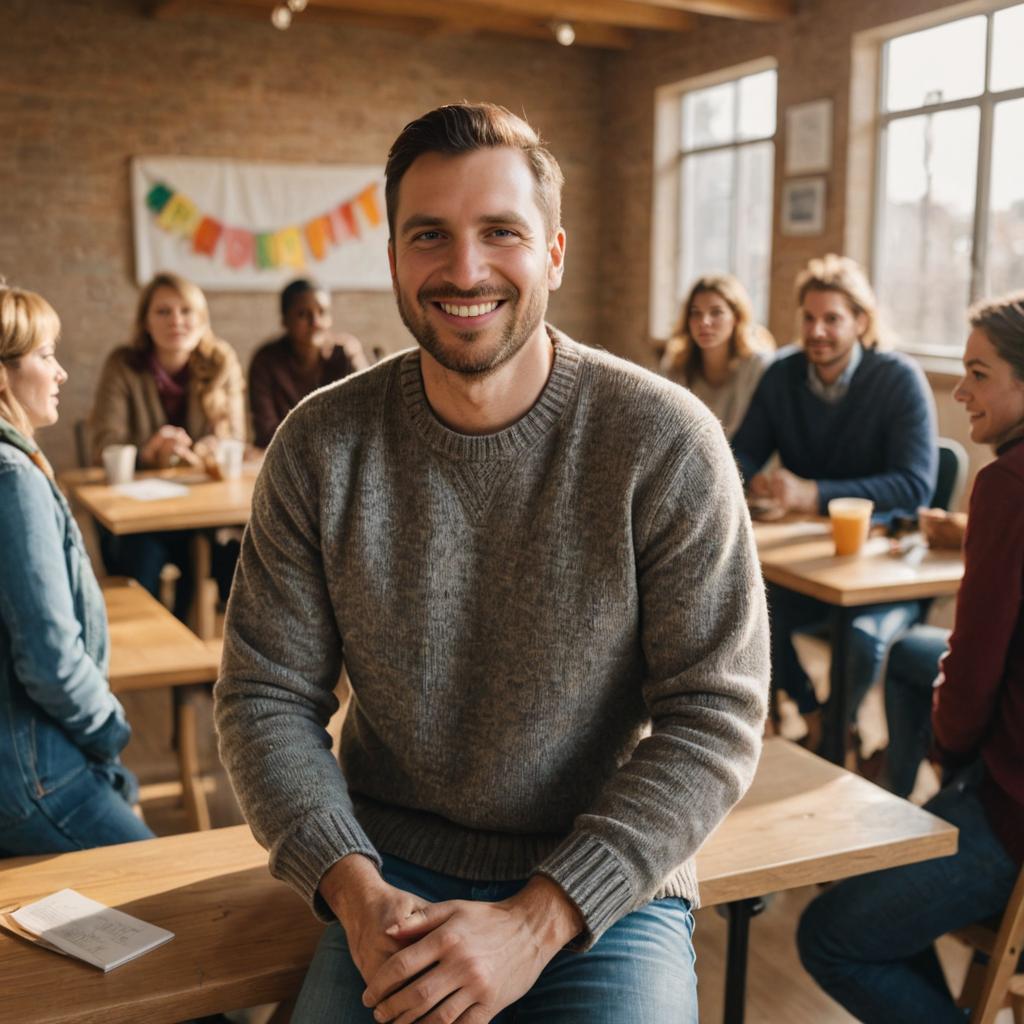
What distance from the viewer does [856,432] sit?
3.22 meters

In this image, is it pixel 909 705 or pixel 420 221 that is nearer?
pixel 420 221

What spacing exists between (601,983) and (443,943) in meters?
0.17

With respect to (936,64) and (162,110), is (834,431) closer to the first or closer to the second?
(936,64)

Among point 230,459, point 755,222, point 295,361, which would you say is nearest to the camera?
point 230,459

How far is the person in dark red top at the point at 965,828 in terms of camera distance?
164 centimetres

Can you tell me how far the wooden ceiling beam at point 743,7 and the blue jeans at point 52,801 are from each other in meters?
5.16

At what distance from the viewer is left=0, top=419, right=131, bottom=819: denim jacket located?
1.61m

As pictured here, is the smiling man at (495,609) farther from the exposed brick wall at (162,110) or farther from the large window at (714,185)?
the exposed brick wall at (162,110)

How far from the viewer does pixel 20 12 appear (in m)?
6.45

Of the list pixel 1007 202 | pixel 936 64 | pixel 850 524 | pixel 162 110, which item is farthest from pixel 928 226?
pixel 162 110

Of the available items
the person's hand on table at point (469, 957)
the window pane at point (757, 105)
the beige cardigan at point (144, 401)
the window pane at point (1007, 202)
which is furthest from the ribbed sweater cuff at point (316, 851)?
the window pane at point (757, 105)

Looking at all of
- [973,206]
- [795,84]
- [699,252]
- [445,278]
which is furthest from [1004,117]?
[445,278]

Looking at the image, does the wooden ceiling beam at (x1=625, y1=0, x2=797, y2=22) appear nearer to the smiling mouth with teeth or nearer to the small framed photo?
the small framed photo

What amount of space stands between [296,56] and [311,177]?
2.32 ft
